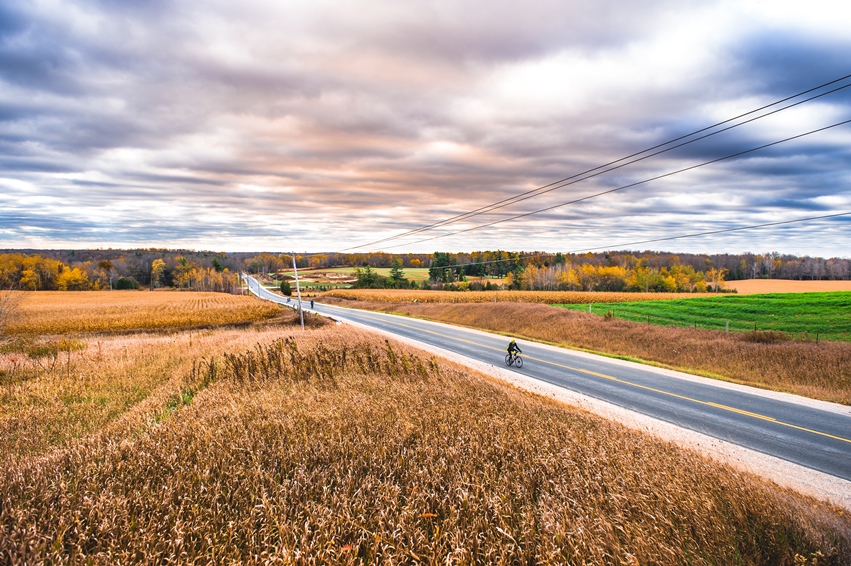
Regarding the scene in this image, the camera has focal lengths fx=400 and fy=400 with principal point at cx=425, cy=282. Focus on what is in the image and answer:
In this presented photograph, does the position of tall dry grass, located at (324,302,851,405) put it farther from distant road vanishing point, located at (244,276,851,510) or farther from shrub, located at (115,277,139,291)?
shrub, located at (115,277,139,291)

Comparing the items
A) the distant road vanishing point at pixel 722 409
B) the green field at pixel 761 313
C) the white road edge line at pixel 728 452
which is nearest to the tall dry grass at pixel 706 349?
the distant road vanishing point at pixel 722 409

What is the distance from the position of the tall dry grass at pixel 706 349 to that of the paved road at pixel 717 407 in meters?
2.26

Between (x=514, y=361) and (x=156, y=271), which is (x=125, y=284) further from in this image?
(x=514, y=361)

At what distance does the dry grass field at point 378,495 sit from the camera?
10.9 feet

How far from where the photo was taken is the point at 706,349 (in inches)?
830

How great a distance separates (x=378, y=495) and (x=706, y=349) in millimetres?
22905

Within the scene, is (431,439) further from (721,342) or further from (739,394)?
(721,342)

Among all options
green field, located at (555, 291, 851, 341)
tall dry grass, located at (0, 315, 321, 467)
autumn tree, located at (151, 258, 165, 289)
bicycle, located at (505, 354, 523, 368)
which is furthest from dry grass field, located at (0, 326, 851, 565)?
autumn tree, located at (151, 258, 165, 289)

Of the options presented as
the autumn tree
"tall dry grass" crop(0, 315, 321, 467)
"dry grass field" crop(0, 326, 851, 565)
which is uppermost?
the autumn tree

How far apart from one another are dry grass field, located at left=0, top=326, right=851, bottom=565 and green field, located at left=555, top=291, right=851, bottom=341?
99.3 ft

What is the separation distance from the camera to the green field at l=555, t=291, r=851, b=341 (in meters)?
32.6

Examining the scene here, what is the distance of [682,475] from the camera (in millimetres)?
5406

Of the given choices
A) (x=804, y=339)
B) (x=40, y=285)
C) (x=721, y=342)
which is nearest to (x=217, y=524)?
(x=721, y=342)

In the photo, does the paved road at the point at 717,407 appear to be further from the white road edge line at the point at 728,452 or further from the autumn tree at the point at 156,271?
the autumn tree at the point at 156,271
